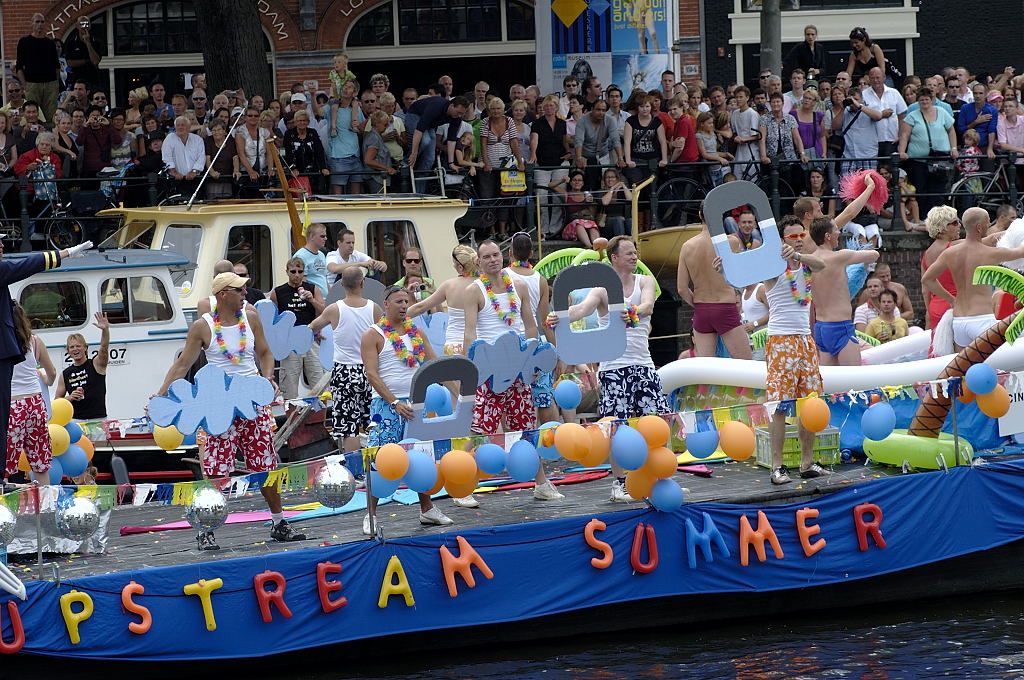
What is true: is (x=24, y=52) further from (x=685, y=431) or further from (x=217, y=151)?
(x=685, y=431)

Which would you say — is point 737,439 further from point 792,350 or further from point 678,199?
point 678,199

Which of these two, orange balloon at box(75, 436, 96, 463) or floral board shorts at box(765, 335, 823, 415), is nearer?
floral board shorts at box(765, 335, 823, 415)

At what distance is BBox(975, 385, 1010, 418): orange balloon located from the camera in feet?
32.1

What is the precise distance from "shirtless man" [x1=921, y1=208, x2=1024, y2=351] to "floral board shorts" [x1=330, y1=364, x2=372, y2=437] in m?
3.98

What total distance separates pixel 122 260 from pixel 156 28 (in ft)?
37.8

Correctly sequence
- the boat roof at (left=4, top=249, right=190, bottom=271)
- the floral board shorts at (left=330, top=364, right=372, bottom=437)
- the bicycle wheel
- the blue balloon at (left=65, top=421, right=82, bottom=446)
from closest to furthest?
the blue balloon at (left=65, top=421, right=82, bottom=446)
the floral board shorts at (left=330, top=364, right=372, bottom=437)
the boat roof at (left=4, top=249, right=190, bottom=271)
the bicycle wheel

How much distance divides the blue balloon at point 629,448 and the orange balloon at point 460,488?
84 cm

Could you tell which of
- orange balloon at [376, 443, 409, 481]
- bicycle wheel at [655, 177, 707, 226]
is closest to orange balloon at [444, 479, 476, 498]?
orange balloon at [376, 443, 409, 481]

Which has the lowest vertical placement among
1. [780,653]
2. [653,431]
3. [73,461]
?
[780,653]

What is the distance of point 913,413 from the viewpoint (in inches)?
423

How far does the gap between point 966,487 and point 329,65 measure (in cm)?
1535

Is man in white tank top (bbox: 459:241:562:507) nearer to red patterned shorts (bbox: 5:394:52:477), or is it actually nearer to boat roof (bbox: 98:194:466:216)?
red patterned shorts (bbox: 5:394:52:477)

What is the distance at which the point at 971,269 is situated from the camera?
10.7 meters

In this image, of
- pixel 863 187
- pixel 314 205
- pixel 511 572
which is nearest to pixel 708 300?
pixel 863 187
